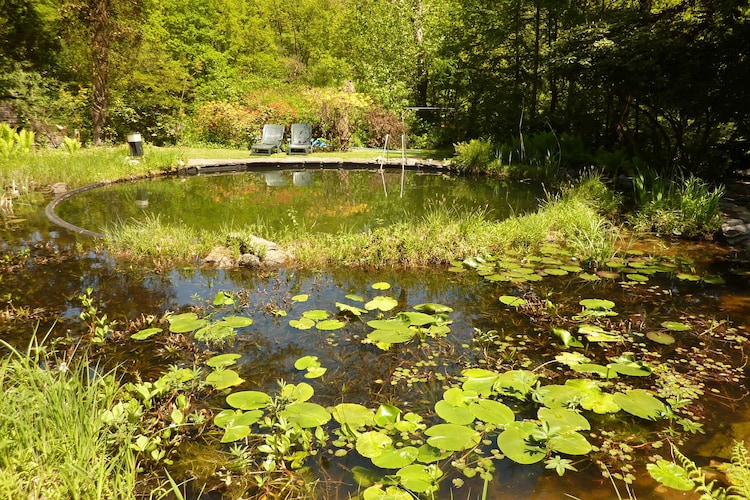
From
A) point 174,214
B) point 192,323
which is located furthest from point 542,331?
point 174,214

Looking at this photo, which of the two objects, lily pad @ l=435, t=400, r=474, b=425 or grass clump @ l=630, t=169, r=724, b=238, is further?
grass clump @ l=630, t=169, r=724, b=238

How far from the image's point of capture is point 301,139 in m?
13.0

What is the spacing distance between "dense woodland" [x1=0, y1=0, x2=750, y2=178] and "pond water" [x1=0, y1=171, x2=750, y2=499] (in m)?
3.22

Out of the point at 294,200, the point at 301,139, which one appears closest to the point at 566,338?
the point at 294,200

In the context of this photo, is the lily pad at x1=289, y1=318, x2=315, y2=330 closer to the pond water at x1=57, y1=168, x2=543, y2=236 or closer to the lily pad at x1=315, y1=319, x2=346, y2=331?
the lily pad at x1=315, y1=319, x2=346, y2=331

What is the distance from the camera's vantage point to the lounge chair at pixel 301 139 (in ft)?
41.7

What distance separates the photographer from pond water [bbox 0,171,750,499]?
7.27ft

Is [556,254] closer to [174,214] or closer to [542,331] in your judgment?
[542,331]

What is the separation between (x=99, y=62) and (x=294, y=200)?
25.2 ft

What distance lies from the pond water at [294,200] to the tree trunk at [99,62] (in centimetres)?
412

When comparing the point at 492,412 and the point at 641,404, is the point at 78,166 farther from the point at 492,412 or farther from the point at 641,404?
the point at 641,404

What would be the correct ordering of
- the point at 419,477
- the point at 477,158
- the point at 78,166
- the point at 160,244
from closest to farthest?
1. the point at 419,477
2. the point at 160,244
3. the point at 78,166
4. the point at 477,158

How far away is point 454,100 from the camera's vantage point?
15.0 m

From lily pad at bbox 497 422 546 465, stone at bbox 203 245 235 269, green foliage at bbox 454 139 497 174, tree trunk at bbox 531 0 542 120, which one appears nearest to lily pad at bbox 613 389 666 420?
lily pad at bbox 497 422 546 465
